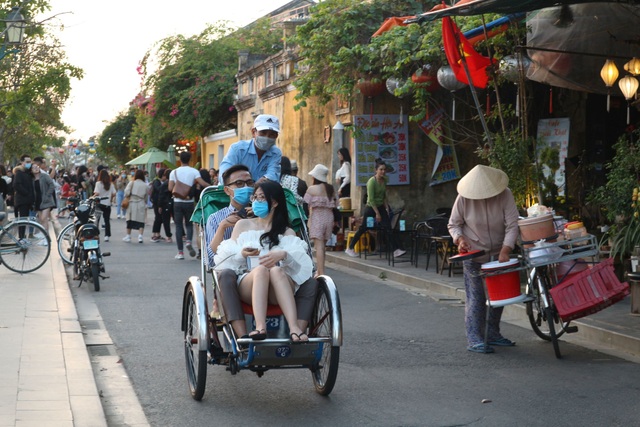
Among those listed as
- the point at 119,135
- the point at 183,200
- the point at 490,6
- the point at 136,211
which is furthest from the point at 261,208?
the point at 119,135

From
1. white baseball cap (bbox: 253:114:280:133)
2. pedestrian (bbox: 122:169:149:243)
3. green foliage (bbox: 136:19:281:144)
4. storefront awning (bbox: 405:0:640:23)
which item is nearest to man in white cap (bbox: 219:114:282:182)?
white baseball cap (bbox: 253:114:280:133)

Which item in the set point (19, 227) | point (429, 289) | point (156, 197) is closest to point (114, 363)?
point (429, 289)

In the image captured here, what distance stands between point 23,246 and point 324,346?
907 centimetres

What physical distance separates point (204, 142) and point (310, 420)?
36.7 m

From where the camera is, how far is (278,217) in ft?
22.4

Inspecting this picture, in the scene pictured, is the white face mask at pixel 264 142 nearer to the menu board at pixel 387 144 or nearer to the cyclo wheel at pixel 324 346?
the cyclo wheel at pixel 324 346

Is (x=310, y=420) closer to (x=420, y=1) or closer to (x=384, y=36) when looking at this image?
(x=384, y=36)

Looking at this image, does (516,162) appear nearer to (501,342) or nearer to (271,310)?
(501,342)

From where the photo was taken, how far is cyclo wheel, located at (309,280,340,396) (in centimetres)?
626

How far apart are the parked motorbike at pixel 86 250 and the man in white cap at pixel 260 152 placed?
16.8ft

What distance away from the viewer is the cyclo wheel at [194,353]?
627 centimetres

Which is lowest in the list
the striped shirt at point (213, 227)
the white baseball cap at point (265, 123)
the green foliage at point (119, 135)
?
the striped shirt at point (213, 227)

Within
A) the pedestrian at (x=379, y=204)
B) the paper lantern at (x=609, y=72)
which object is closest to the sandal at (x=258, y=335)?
the paper lantern at (x=609, y=72)

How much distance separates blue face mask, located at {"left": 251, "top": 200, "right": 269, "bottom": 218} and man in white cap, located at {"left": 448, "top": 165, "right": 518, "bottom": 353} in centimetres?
233
